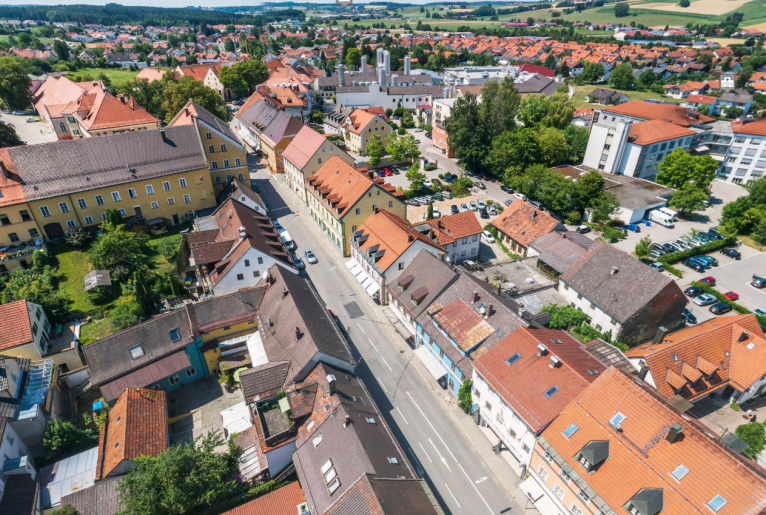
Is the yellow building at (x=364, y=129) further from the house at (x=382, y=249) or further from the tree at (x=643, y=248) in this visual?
the tree at (x=643, y=248)

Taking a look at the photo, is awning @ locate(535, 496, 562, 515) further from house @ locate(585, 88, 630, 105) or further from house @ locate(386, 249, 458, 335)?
house @ locate(585, 88, 630, 105)

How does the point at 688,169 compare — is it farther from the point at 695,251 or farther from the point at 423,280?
the point at 423,280

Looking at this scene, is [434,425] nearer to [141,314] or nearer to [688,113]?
[141,314]

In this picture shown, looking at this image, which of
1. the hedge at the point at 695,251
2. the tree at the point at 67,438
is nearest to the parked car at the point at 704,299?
the hedge at the point at 695,251

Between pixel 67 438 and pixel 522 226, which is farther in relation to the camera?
pixel 522 226

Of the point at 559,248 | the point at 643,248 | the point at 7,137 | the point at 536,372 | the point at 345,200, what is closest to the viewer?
the point at 536,372

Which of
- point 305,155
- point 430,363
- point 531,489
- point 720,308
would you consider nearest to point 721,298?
point 720,308

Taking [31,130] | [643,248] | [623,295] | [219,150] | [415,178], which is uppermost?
[219,150]

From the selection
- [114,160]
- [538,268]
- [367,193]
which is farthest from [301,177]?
[538,268]
